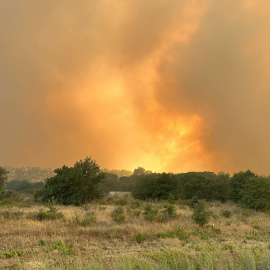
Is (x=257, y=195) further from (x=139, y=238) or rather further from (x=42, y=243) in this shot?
(x=42, y=243)

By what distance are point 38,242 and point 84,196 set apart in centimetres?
2610

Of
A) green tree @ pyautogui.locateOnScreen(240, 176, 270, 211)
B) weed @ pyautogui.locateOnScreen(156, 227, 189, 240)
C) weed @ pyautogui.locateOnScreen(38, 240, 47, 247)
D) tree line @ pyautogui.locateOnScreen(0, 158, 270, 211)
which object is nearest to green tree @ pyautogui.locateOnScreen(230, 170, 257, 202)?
tree line @ pyautogui.locateOnScreen(0, 158, 270, 211)

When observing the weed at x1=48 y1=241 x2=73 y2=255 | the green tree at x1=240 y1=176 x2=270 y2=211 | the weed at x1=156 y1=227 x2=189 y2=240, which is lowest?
the weed at x1=156 y1=227 x2=189 y2=240

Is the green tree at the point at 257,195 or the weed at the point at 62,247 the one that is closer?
the weed at the point at 62,247

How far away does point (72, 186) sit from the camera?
1379 inches

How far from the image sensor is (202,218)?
18.4 m

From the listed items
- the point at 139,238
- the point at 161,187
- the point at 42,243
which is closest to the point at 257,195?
the point at 161,187

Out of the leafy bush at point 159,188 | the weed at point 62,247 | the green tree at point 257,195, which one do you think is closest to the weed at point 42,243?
the weed at point 62,247

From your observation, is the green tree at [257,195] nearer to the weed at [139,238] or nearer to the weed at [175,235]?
the weed at [175,235]

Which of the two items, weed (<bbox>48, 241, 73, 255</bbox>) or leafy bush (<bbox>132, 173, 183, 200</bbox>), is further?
leafy bush (<bbox>132, 173, 183, 200</bbox>)

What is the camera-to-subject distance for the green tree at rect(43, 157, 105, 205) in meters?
34.7

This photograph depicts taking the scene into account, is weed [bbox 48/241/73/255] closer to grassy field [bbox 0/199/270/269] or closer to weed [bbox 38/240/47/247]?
grassy field [bbox 0/199/270/269]

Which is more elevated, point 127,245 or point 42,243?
point 42,243

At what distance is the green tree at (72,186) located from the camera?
34719 millimetres
